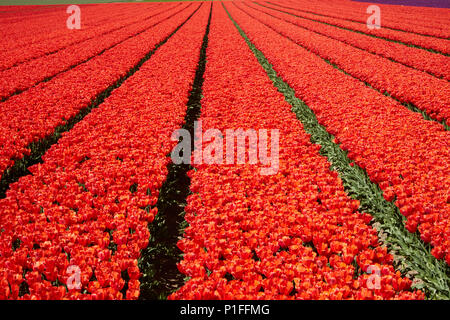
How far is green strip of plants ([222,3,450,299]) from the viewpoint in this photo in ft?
10.7

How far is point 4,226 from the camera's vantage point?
357 centimetres

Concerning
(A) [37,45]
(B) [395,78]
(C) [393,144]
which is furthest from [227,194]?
(A) [37,45]

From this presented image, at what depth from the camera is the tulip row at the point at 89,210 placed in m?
2.90

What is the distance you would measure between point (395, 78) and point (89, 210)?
32.2ft

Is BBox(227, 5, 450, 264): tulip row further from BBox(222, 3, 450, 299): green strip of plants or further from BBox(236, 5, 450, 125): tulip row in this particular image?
BBox(236, 5, 450, 125): tulip row

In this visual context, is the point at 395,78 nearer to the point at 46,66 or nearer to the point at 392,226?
the point at 392,226

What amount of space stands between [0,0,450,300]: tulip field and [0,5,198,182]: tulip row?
57 millimetres

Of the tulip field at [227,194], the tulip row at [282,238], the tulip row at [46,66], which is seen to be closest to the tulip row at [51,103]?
the tulip field at [227,194]

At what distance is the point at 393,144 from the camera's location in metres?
5.56

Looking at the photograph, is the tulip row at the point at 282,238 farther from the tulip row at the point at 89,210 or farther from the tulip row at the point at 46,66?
the tulip row at the point at 46,66

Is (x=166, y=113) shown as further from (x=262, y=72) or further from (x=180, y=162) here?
(x=262, y=72)

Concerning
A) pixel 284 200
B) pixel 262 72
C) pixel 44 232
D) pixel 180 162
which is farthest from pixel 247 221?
pixel 262 72

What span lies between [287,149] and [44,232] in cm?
378

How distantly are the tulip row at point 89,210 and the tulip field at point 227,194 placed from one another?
19mm
